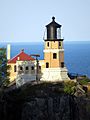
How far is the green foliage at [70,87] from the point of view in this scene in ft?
189

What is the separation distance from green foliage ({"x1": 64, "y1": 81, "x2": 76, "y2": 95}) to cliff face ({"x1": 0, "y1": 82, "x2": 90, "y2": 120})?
95 cm

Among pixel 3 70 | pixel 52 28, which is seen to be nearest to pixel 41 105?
pixel 3 70

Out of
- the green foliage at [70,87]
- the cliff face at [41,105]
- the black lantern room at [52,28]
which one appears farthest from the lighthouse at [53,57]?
the cliff face at [41,105]

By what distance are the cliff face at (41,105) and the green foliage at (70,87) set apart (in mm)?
951

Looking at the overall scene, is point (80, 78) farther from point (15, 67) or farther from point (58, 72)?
point (15, 67)

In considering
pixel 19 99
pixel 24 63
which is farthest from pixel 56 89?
pixel 24 63

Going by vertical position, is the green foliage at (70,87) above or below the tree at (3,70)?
below

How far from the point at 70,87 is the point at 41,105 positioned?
6634 millimetres

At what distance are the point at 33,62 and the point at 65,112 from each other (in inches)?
620

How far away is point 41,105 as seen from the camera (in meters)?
53.8

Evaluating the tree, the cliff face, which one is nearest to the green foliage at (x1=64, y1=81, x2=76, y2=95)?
the cliff face

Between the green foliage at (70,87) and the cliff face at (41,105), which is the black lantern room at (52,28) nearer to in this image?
the green foliage at (70,87)

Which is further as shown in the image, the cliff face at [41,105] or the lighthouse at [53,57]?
the lighthouse at [53,57]

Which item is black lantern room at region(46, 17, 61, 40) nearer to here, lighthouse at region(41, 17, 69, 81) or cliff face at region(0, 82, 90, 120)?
lighthouse at region(41, 17, 69, 81)
